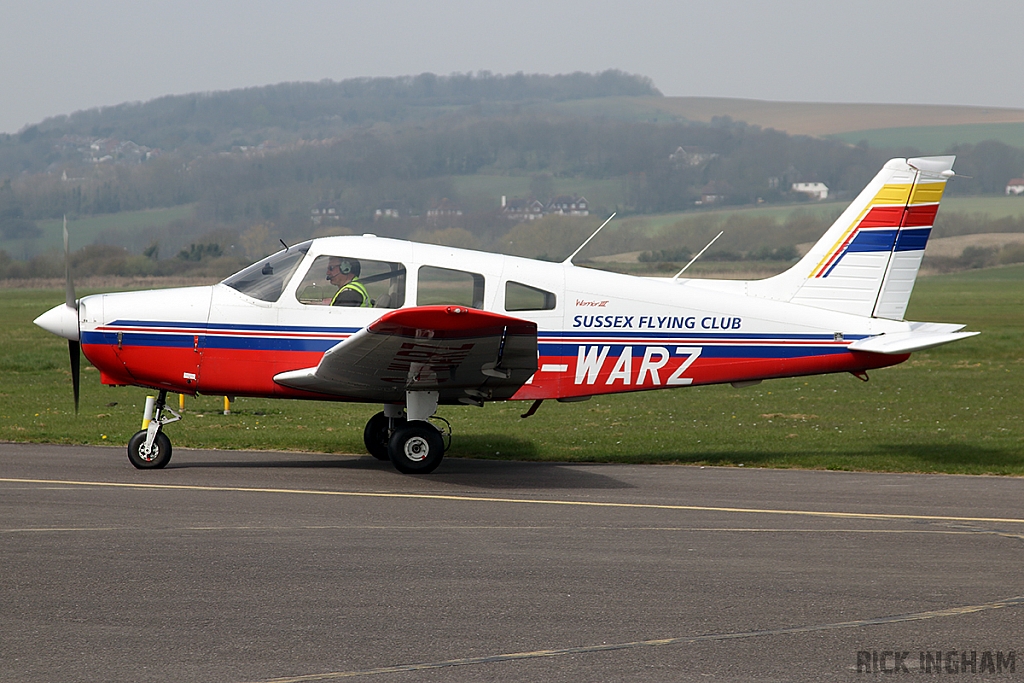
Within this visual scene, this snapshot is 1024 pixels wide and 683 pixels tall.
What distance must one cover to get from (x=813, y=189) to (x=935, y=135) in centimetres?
2798

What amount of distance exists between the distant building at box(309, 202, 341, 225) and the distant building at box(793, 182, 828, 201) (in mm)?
34011

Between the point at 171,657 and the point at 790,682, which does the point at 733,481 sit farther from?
the point at 171,657

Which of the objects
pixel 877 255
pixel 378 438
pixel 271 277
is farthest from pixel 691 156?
pixel 271 277

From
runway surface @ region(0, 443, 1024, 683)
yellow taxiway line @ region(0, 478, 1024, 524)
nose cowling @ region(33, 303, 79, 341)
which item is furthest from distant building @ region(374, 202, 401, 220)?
runway surface @ region(0, 443, 1024, 683)

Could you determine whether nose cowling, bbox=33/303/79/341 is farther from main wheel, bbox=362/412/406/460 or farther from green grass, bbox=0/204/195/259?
green grass, bbox=0/204/195/259

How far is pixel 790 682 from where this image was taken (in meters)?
4.75

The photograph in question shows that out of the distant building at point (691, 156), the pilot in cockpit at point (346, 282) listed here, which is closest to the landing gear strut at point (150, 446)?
the pilot in cockpit at point (346, 282)

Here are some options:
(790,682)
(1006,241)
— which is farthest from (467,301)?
(1006,241)

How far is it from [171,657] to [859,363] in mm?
8370

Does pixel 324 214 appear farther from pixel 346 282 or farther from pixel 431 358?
pixel 431 358

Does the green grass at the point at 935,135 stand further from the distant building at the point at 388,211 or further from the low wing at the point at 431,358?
the low wing at the point at 431,358

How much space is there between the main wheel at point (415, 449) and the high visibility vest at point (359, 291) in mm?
1296

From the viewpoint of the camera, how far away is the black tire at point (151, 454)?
1063 centimetres

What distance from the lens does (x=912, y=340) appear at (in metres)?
11.0
